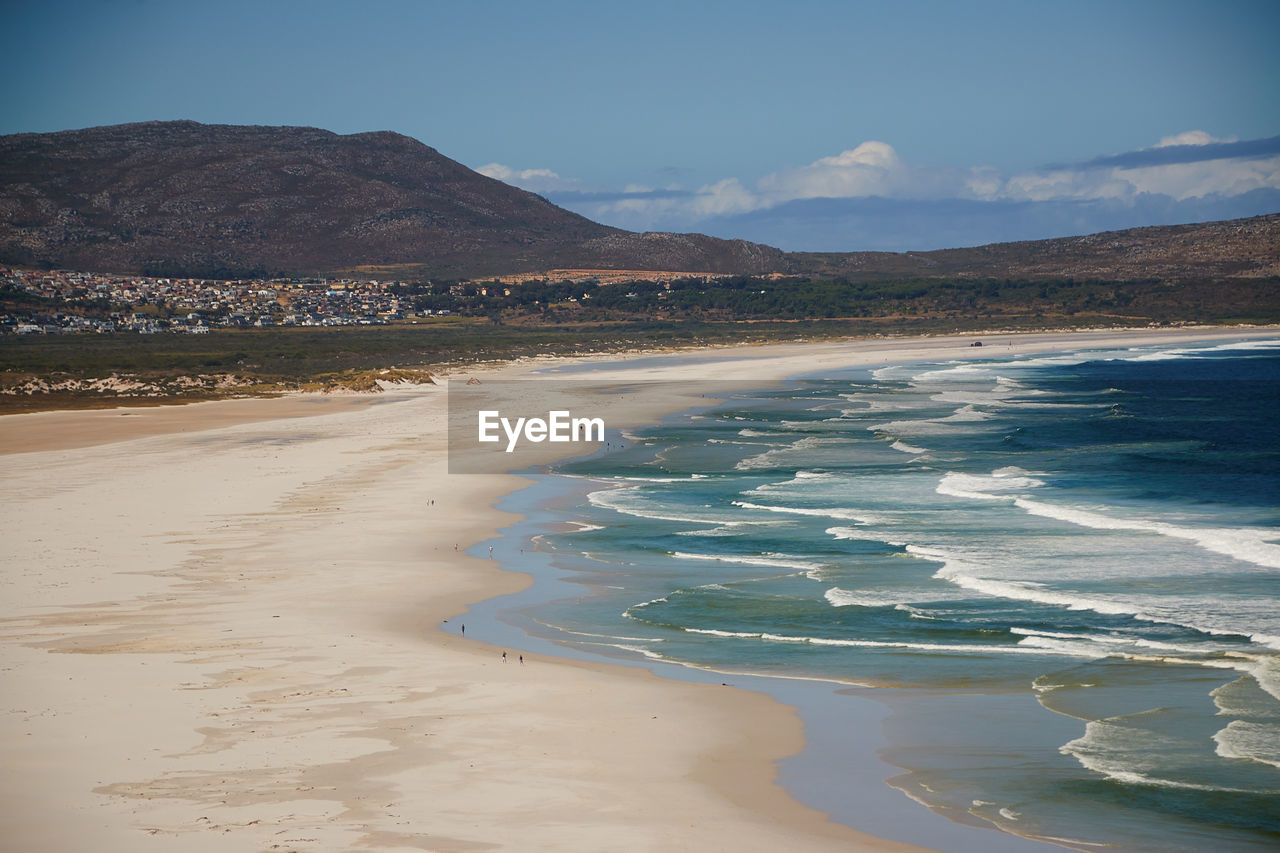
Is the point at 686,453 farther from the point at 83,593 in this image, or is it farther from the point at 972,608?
the point at 83,593

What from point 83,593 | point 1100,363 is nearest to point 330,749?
point 83,593

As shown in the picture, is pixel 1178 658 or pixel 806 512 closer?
pixel 1178 658

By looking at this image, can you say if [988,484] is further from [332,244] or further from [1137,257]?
[332,244]

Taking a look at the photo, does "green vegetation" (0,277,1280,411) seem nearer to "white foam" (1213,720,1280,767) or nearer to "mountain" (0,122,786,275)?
"mountain" (0,122,786,275)

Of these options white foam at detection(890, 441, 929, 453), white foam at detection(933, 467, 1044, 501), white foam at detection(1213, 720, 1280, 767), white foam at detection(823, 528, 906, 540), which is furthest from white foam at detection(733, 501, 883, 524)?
white foam at detection(1213, 720, 1280, 767)

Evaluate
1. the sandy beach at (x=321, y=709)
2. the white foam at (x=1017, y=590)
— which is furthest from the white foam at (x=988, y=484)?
the sandy beach at (x=321, y=709)

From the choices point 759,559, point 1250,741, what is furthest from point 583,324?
point 1250,741
